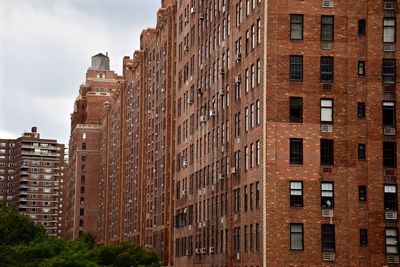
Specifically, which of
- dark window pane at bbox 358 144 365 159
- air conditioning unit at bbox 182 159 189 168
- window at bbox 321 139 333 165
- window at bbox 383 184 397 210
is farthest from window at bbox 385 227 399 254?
air conditioning unit at bbox 182 159 189 168

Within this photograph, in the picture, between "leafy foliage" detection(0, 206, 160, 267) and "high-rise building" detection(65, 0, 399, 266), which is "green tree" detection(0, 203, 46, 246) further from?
"high-rise building" detection(65, 0, 399, 266)

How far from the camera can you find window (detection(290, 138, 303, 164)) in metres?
65.1

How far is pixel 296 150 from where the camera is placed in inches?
2571

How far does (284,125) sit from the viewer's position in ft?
214

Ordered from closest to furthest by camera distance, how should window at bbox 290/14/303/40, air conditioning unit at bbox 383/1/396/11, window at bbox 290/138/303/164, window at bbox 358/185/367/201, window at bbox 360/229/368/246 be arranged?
window at bbox 360/229/368/246 < window at bbox 290/138/303/164 < window at bbox 358/185/367/201 < window at bbox 290/14/303/40 < air conditioning unit at bbox 383/1/396/11

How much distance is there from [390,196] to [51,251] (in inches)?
1382

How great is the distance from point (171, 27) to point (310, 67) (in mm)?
54769

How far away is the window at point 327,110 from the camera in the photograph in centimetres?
6619

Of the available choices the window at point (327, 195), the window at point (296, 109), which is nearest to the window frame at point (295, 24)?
the window at point (296, 109)

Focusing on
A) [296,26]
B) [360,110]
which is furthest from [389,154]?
[296,26]

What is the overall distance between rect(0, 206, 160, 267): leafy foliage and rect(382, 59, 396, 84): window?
95.3 feet

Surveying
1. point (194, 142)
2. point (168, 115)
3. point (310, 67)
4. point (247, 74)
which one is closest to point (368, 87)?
point (310, 67)

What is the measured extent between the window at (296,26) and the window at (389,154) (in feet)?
35.5

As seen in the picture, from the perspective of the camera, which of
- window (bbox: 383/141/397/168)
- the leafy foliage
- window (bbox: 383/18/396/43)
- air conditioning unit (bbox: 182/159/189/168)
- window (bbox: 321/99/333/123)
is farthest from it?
air conditioning unit (bbox: 182/159/189/168)
